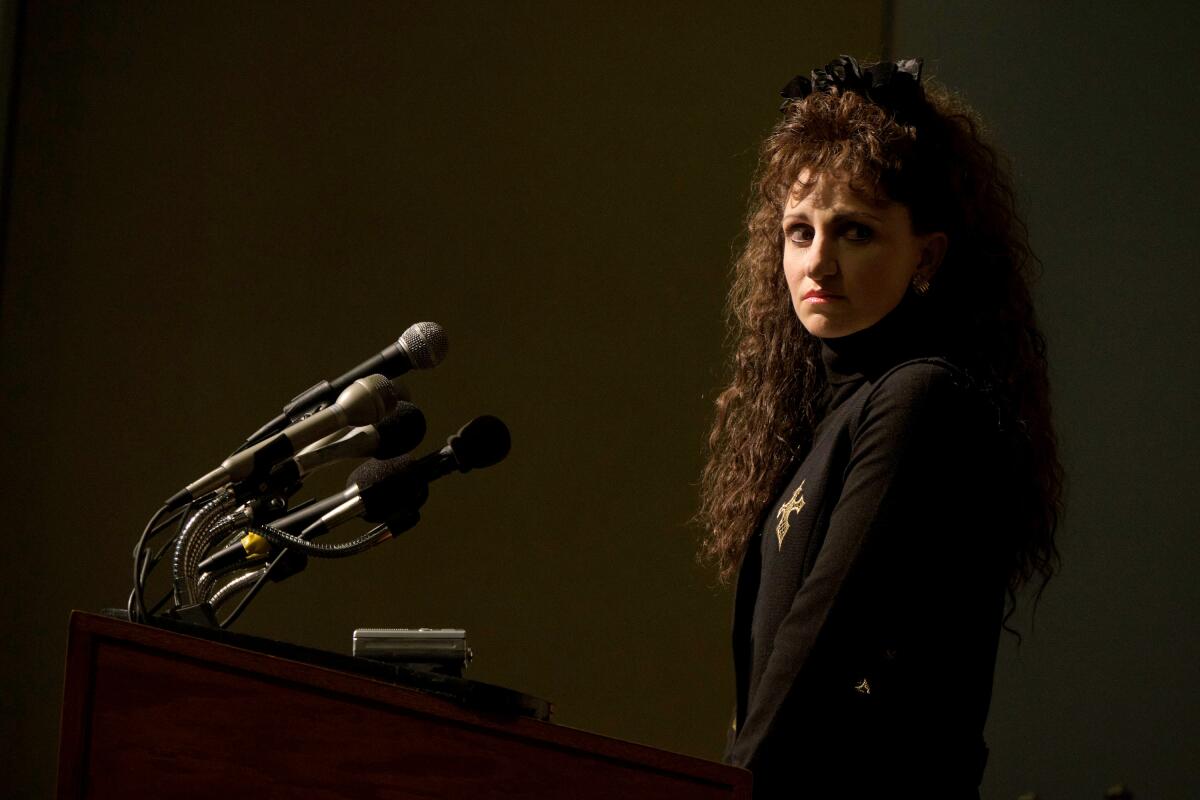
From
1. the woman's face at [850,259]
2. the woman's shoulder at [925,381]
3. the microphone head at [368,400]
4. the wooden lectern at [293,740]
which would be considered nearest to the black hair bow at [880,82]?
the woman's face at [850,259]

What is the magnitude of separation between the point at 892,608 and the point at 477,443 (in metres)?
0.48

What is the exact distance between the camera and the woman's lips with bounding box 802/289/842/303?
60.7 inches

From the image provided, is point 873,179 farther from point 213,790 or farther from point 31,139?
point 31,139

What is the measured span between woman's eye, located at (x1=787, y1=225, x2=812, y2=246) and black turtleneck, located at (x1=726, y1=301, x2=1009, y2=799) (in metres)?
0.26

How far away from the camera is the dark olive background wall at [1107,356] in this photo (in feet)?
8.60

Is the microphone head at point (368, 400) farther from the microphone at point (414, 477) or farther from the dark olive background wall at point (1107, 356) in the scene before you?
the dark olive background wall at point (1107, 356)

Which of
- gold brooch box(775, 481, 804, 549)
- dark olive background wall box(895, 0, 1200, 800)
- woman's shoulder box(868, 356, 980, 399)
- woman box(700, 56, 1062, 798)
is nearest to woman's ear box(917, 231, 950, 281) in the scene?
woman box(700, 56, 1062, 798)

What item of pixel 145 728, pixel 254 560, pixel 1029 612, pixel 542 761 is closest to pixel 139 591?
pixel 145 728

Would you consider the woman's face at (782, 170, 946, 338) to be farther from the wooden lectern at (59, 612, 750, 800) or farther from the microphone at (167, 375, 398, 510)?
the wooden lectern at (59, 612, 750, 800)

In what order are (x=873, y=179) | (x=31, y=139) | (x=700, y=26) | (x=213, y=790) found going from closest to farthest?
1. (x=213, y=790)
2. (x=873, y=179)
3. (x=31, y=139)
4. (x=700, y=26)

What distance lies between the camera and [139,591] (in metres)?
1.02

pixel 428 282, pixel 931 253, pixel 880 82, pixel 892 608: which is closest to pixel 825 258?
pixel 931 253

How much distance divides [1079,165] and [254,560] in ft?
7.18

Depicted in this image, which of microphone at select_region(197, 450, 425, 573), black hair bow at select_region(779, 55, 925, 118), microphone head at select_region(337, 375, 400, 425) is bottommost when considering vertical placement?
microphone at select_region(197, 450, 425, 573)
